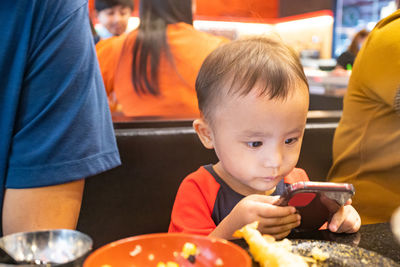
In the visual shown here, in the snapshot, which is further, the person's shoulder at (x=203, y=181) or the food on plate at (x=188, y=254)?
the person's shoulder at (x=203, y=181)

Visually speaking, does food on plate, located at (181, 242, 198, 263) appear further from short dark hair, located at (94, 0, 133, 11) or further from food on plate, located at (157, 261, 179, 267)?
short dark hair, located at (94, 0, 133, 11)

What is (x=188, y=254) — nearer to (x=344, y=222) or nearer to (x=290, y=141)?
(x=344, y=222)

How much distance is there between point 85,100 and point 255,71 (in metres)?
0.38

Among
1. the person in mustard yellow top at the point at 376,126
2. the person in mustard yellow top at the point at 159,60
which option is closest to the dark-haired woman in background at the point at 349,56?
the person in mustard yellow top at the point at 159,60

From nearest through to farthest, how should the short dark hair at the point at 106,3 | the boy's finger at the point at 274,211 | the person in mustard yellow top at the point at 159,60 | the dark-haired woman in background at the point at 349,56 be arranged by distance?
the boy's finger at the point at 274,211 → the person in mustard yellow top at the point at 159,60 → the short dark hair at the point at 106,3 → the dark-haired woman in background at the point at 349,56

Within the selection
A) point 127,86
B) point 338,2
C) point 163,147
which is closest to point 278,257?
point 163,147

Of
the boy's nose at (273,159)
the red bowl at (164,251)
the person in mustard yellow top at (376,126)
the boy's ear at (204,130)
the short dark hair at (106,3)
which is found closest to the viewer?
the red bowl at (164,251)

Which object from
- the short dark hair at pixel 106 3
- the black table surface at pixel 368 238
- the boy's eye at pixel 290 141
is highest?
the short dark hair at pixel 106 3

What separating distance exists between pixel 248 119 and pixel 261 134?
45 mm

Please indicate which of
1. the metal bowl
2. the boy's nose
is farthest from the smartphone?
the metal bowl

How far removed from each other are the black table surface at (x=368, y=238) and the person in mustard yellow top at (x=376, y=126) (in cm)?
59

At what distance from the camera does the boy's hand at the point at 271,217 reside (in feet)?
2.68

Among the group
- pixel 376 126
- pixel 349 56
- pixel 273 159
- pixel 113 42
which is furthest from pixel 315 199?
pixel 349 56

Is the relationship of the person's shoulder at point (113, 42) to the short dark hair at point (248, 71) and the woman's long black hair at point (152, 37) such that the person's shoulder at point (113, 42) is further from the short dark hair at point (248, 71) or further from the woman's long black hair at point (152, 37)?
the short dark hair at point (248, 71)
